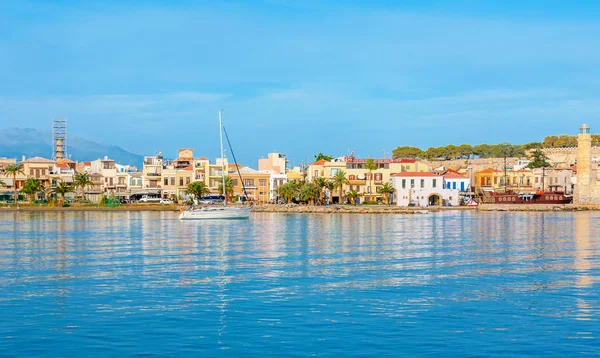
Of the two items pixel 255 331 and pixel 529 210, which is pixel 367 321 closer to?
pixel 255 331

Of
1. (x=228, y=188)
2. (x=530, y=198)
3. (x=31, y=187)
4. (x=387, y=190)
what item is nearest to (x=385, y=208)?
(x=387, y=190)

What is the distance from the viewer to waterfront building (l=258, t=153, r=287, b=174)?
107750 millimetres

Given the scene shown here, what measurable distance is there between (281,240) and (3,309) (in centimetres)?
2176

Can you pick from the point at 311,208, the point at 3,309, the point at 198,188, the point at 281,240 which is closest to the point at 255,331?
the point at 3,309

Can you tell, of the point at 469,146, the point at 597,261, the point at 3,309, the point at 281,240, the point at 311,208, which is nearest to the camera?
the point at 3,309

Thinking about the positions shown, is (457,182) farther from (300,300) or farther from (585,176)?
(300,300)

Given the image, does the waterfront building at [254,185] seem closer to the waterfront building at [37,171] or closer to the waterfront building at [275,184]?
the waterfront building at [275,184]

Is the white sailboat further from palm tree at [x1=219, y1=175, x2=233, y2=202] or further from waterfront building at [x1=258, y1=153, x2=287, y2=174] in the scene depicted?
waterfront building at [x1=258, y1=153, x2=287, y2=174]

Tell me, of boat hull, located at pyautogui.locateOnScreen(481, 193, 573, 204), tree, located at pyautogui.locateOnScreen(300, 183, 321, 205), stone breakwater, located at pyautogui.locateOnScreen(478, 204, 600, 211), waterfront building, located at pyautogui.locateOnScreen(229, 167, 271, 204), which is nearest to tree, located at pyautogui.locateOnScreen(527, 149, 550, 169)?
boat hull, located at pyautogui.locateOnScreen(481, 193, 573, 204)

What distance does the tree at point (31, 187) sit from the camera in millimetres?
89812

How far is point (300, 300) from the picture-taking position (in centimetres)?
1969

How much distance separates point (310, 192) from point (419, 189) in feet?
44.1

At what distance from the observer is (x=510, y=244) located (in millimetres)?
37125

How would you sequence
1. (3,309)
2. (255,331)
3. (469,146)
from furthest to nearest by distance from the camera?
1. (469,146)
2. (3,309)
3. (255,331)
